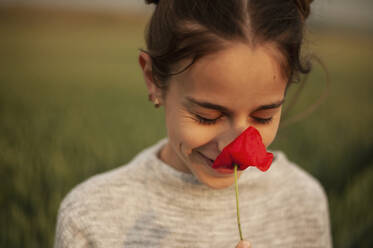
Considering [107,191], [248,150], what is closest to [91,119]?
[107,191]

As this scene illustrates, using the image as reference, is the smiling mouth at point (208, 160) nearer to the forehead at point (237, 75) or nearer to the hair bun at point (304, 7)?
the forehead at point (237, 75)

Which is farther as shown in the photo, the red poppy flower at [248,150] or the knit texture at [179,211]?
the knit texture at [179,211]

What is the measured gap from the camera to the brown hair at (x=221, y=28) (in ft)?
3.02

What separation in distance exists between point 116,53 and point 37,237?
3314 mm

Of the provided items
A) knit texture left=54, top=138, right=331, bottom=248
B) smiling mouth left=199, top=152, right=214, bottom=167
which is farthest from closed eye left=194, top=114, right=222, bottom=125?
knit texture left=54, top=138, right=331, bottom=248

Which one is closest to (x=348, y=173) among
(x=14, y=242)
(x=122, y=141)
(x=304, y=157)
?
(x=304, y=157)

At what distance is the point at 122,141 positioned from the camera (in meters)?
2.66

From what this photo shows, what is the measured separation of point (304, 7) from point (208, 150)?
0.58 m

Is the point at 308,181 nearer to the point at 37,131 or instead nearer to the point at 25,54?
the point at 37,131

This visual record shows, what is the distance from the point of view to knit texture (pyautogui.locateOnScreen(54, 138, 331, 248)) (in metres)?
1.18

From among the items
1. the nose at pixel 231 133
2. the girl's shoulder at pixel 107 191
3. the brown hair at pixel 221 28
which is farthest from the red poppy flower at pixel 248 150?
the girl's shoulder at pixel 107 191

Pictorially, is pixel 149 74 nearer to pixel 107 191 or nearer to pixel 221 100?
pixel 221 100

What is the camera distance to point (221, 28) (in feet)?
3.04

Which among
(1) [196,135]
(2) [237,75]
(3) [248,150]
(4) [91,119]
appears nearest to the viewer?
(3) [248,150]
